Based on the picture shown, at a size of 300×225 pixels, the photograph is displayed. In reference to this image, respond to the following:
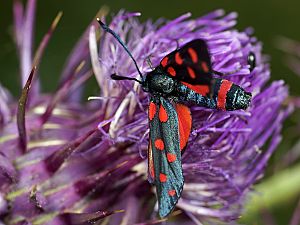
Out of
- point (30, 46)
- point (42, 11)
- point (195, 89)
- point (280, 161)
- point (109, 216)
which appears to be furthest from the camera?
point (42, 11)

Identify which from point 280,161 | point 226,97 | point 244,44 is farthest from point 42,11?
point 226,97

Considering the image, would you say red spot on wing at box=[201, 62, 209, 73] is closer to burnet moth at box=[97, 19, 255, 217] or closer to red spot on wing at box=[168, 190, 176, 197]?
burnet moth at box=[97, 19, 255, 217]

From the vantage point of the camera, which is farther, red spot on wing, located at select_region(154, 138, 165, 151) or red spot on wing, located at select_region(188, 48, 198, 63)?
red spot on wing, located at select_region(154, 138, 165, 151)

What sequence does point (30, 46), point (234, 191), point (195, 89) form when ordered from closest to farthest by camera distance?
point (195, 89) < point (234, 191) < point (30, 46)

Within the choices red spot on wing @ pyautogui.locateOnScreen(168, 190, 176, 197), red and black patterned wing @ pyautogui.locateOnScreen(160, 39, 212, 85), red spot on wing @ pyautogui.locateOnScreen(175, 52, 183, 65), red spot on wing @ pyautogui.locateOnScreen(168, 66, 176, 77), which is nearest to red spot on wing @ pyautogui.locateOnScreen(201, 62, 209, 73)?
red and black patterned wing @ pyautogui.locateOnScreen(160, 39, 212, 85)

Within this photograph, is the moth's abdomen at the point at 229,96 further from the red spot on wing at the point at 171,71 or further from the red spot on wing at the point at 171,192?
the red spot on wing at the point at 171,192

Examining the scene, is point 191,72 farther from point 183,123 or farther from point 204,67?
point 183,123

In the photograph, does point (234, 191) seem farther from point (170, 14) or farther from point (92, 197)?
point (170, 14)
